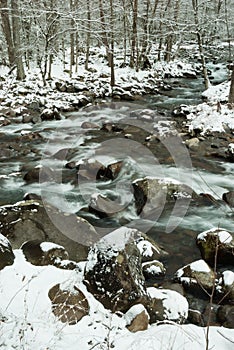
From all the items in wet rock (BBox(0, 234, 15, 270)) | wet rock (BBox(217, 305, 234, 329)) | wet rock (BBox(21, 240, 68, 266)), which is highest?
wet rock (BBox(0, 234, 15, 270))

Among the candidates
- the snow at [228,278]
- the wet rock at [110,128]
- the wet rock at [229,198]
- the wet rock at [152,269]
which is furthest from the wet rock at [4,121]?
the snow at [228,278]

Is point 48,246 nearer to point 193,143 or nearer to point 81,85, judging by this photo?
point 193,143

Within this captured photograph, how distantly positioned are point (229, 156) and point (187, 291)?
192 inches

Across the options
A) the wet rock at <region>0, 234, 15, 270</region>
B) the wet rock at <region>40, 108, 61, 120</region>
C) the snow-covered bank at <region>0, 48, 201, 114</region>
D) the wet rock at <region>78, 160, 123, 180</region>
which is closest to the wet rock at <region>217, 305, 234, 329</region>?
the wet rock at <region>0, 234, 15, 270</region>

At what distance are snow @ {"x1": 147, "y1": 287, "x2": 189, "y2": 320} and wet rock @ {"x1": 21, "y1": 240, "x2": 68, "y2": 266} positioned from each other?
1.13m

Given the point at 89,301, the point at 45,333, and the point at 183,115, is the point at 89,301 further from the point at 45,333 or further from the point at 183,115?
the point at 183,115

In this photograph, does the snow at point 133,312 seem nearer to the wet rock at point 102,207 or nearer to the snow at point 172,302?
the snow at point 172,302

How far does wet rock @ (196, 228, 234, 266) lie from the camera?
4.23 m

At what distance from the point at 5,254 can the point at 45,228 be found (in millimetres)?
760

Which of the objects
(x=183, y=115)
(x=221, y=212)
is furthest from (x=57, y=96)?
(x=221, y=212)

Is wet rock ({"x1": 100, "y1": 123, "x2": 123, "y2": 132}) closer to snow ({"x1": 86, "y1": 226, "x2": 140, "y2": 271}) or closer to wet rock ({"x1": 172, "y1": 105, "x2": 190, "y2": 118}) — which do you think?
wet rock ({"x1": 172, "y1": 105, "x2": 190, "y2": 118})

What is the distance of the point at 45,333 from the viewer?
8.76 ft

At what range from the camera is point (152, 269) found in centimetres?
399

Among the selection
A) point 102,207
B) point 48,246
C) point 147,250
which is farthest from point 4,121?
point 147,250
